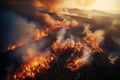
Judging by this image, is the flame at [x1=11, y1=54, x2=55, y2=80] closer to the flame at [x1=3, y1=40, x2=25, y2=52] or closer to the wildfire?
the flame at [x1=3, y1=40, x2=25, y2=52]

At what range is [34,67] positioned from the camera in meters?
27.5

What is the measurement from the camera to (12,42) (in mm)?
31172

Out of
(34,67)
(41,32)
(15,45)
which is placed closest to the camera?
(34,67)

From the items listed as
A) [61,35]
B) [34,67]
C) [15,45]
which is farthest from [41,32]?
[34,67]

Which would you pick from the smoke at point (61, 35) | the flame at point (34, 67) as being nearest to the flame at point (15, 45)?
the flame at point (34, 67)

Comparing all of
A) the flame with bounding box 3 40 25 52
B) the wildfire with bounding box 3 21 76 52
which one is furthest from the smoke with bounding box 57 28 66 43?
the flame with bounding box 3 40 25 52

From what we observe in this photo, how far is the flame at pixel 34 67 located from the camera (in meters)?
26.0

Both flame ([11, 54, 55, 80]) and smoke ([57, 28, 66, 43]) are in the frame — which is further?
smoke ([57, 28, 66, 43])

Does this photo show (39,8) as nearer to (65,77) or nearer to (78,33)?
(78,33)

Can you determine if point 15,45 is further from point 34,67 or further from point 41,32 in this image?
point 41,32

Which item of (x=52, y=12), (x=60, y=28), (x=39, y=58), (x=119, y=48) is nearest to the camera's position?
(x=39, y=58)

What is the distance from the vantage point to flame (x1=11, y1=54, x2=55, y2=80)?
2600 centimetres

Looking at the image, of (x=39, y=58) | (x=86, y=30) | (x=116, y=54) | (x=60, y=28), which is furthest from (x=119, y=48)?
(x=39, y=58)

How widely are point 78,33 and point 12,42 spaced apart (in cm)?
1055
